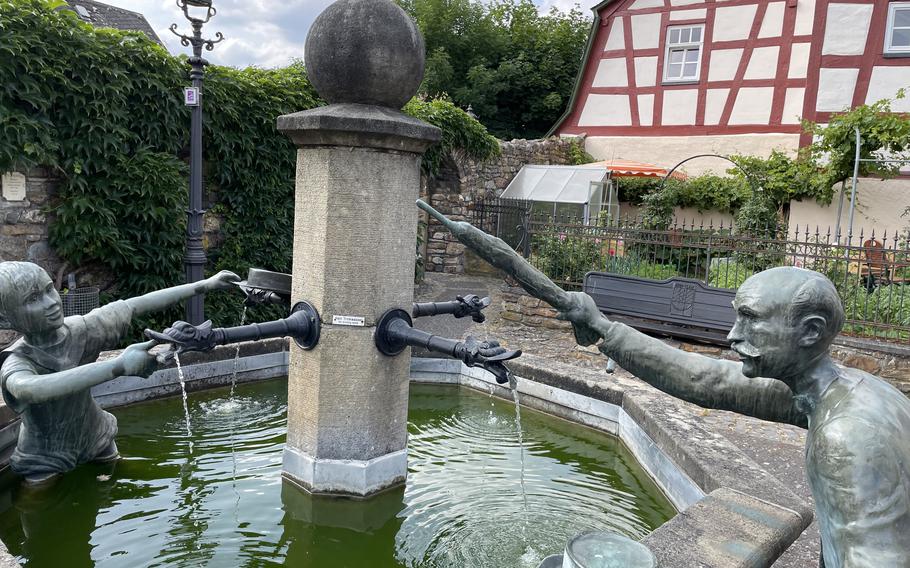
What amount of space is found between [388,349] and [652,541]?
1.71 metres

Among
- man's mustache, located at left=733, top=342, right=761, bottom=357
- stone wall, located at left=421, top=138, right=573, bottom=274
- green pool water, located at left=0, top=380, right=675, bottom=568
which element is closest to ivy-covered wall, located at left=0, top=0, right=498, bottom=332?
green pool water, located at left=0, top=380, right=675, bottom=568

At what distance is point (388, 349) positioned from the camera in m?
3.46

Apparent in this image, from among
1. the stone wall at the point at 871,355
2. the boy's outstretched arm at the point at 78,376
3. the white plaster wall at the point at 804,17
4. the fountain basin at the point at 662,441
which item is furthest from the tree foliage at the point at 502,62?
the boy's outstretched arm at the point at 78,376

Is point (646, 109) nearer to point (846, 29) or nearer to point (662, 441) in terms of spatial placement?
point (846, 29)

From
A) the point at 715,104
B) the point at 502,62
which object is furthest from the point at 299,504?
the point at 502,62

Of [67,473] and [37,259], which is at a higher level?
[37,259]

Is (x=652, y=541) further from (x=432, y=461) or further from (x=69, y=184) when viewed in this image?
(x=69, y=184)

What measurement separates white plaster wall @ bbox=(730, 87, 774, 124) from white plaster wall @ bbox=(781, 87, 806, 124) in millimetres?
320

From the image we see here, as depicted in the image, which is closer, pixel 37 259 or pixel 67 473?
pixel 67 473

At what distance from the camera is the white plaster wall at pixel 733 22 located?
1452cm

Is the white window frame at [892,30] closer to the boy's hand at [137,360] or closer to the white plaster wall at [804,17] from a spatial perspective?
the white plaster wall at [804,17]

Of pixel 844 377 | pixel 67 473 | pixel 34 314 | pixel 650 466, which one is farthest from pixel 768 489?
pixel 67 473

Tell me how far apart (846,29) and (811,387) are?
14.5 metres

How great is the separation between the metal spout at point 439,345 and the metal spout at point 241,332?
34 centimetres
